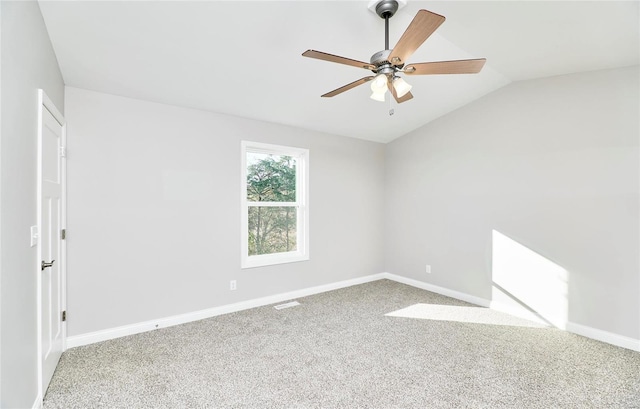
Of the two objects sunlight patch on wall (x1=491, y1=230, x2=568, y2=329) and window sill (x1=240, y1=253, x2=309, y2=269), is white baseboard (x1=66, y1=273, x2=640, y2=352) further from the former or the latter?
window sill (x1=240, y1=253, x2=309, y2=269)

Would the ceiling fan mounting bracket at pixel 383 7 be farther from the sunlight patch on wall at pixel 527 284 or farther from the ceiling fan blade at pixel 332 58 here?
the sunlight patch on wall at pixel 527 284

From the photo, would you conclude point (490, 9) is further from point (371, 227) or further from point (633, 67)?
point (371, 227)

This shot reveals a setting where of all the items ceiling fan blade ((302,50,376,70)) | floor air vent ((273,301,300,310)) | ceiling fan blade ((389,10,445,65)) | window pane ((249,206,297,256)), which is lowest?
floor air vent ((273,301,300,310))

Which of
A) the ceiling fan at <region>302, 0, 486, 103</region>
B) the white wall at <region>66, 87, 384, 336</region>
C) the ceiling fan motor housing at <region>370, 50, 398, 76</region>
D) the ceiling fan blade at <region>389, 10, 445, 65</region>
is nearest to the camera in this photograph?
the ceiling fan blade at <region>389, 10, 445, 65</region>

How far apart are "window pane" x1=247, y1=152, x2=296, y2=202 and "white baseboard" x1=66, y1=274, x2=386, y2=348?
1290mm

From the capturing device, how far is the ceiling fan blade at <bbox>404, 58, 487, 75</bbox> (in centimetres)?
193

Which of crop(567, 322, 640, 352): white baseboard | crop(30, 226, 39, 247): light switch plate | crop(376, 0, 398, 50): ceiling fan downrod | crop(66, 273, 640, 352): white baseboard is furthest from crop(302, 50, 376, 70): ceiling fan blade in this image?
crop(567, 322, 640, 352): white baseboard

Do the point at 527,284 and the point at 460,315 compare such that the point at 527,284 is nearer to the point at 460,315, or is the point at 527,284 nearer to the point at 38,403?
the point at 460,315

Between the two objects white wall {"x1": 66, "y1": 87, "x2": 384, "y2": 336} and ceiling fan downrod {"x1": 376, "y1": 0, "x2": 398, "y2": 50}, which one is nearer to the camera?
ceiling fan downrod {"x1": 376, "y1": 0, "x2": 398, "y2": 50}

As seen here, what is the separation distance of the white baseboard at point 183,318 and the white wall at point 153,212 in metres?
0.05

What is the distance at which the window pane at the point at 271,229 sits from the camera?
4023 millimetres

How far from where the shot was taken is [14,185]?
156 centimetres

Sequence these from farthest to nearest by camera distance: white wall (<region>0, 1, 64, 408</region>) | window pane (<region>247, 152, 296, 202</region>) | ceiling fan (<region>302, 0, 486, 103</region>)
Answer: window pane (<region>247, 152, 296, 202</region>) → ceiling fan (<region>302, 0, 486, 103</region>) → white wall (<region>0, 1, 64, 408</region>)

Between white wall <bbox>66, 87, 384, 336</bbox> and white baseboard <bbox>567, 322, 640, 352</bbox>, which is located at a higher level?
white wall <bbox>66, 87, 384, 336</bbox>
